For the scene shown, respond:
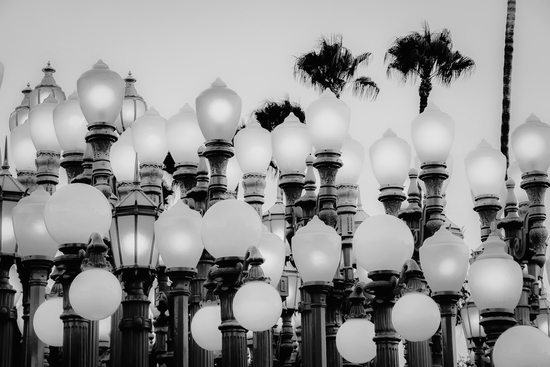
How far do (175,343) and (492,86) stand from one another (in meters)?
16.5

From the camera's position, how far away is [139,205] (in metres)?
9.61

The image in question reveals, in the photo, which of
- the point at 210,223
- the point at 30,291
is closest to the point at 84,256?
the point at 210,223

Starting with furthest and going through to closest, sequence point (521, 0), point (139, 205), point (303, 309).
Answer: point (521, 0), point (303, 309), point (139, 205)

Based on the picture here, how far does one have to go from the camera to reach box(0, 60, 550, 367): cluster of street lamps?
880 centimetres

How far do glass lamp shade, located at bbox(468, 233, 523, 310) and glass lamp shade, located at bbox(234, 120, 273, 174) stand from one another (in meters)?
2.50

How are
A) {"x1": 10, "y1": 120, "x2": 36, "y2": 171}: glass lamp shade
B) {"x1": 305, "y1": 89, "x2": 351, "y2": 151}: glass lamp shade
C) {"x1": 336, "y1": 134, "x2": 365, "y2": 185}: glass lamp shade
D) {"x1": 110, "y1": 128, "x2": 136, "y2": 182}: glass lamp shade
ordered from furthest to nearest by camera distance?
{"x1": 336, "y1": 134, "x2": 365, "y2": 185}: glass lamp shade < {"x1": 10, "y1": 120, "x2": 36, "y2": 171}: glass lamp shade < {"x1": 110, "y1": 128, "x2": 136, "y2": 182}: glass lamp shade < {"x1": 305, "y1": 89, "x2": 351, "y2": 151}: glass lamp shade

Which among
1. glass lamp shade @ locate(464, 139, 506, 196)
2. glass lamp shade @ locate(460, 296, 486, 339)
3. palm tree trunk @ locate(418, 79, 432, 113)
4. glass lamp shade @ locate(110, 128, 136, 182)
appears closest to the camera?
glass lamp shade @ locate(464, 139, 506, 196)

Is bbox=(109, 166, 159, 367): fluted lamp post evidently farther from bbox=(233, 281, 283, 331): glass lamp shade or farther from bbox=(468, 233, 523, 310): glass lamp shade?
bbox=(468, 233, 523, 310): glass lamp shade

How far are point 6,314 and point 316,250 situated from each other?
3.00 m

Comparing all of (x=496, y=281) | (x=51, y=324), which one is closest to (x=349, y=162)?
(x=496, y=281)

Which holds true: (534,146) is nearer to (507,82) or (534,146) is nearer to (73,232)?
(73,232)

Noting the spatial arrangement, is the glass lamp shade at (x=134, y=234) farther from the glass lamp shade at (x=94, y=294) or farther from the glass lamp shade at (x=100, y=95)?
the glass lamp shade at (x=94, y=294)

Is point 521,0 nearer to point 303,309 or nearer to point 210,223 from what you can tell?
point 303,309

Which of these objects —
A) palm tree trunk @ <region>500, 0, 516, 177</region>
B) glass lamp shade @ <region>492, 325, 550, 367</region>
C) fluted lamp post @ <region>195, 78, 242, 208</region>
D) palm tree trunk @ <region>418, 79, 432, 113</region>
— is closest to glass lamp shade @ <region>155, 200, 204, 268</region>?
fluted lamp post @ <region>195, 78, 242, 208</region>
